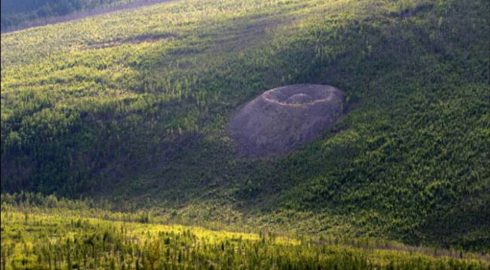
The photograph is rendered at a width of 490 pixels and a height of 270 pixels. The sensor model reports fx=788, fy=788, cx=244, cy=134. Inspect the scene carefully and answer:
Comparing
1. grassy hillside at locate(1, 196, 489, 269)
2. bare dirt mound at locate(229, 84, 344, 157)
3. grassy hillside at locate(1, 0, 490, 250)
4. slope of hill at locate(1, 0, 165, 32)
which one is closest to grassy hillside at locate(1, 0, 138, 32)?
slope of hill at locate(1, 0, 165, 32)

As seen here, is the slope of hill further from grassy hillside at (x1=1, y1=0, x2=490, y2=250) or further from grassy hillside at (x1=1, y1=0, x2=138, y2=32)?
grassy hillside at (x1=1, y1=0, x2=490, y2=250)

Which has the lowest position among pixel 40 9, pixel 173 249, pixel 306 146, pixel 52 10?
pixel 306 146

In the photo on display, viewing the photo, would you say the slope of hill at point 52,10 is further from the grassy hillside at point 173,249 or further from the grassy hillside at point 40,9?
the grassy hillside at point 173,249

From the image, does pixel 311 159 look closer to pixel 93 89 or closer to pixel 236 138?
pixel 236 138

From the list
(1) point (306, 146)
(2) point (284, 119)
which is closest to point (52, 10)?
(2) point (284, 119)

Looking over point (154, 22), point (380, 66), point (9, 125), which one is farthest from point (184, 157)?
point (154, 22)

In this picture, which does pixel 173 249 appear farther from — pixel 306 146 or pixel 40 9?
pixel 40 9
